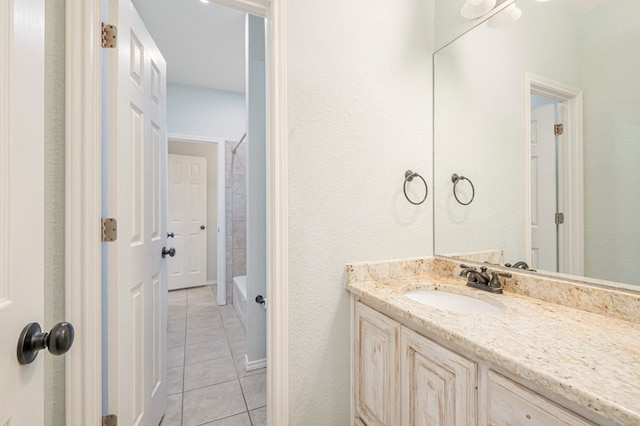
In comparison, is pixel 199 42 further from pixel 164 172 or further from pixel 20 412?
pixel 20 412

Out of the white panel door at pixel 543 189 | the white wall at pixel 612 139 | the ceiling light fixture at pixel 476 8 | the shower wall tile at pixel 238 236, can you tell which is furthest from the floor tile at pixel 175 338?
the ceiling light fixture at pixel 476 8

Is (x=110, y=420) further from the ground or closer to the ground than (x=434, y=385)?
closer to the ground

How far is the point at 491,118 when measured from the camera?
51.4 inches

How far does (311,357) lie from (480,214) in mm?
1091

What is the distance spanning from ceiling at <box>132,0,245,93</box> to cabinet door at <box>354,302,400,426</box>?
250 cm

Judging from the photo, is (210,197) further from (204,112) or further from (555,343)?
(555,343)

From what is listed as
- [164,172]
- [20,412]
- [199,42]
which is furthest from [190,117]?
[20,412]

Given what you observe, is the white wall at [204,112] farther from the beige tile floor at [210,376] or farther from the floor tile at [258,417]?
the floor tile at [258,417]

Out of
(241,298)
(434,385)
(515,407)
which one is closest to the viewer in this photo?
(515,407)

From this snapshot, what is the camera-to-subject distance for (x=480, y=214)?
137 cm

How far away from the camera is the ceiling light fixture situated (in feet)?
4.04

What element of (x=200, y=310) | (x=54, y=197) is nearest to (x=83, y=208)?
(x=54, y=197)

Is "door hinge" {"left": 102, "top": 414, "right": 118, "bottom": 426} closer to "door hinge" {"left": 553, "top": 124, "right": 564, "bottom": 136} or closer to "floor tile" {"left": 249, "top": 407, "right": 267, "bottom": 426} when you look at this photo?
"floor tile" {"left": 249, "top": 407, "right": 267, "bottom": 426}

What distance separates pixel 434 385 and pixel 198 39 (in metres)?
3.29
